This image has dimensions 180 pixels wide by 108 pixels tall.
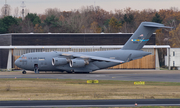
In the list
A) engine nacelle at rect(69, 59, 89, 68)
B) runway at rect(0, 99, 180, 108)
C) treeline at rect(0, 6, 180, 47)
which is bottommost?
runway at rect(0, 99, 180, 108)

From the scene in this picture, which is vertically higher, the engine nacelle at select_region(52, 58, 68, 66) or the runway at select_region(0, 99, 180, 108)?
the engine nacelle at select_region(52, 58, 68, 66)

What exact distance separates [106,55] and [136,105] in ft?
82.3

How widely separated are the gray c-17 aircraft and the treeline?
36439 millimetres

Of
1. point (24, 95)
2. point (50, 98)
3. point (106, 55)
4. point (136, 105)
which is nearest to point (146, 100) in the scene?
point (136, 105)

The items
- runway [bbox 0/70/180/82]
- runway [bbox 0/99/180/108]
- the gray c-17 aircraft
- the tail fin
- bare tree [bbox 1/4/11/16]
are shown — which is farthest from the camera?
bare tree [bbox 1/4/11/16]

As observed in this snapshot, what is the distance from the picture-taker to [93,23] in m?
115

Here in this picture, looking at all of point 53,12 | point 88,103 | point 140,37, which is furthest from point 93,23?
point 88,103

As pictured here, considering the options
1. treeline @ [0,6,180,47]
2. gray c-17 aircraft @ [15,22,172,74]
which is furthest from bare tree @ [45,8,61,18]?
gray c-17 aircraft @ [15,22,172,74]

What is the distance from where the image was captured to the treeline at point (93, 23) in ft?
275

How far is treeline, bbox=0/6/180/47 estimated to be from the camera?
83.8m

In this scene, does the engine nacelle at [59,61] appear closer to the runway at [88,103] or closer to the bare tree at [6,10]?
the runway at [88,103]

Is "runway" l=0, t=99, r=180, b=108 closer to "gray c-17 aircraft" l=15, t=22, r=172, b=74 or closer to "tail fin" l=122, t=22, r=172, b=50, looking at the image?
"gray c-17 aircraft" l=15, t=22, r=172, b=74

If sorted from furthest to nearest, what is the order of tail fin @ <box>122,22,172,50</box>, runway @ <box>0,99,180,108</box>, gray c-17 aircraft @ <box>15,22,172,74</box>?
tail fin @ <box>122,22,172,50</box>
gray c-17 aircraft @ <box>15,22,172,74</box>
runway @ <box>0,99,180,108</box>

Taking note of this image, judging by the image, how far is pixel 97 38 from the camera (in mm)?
50969
